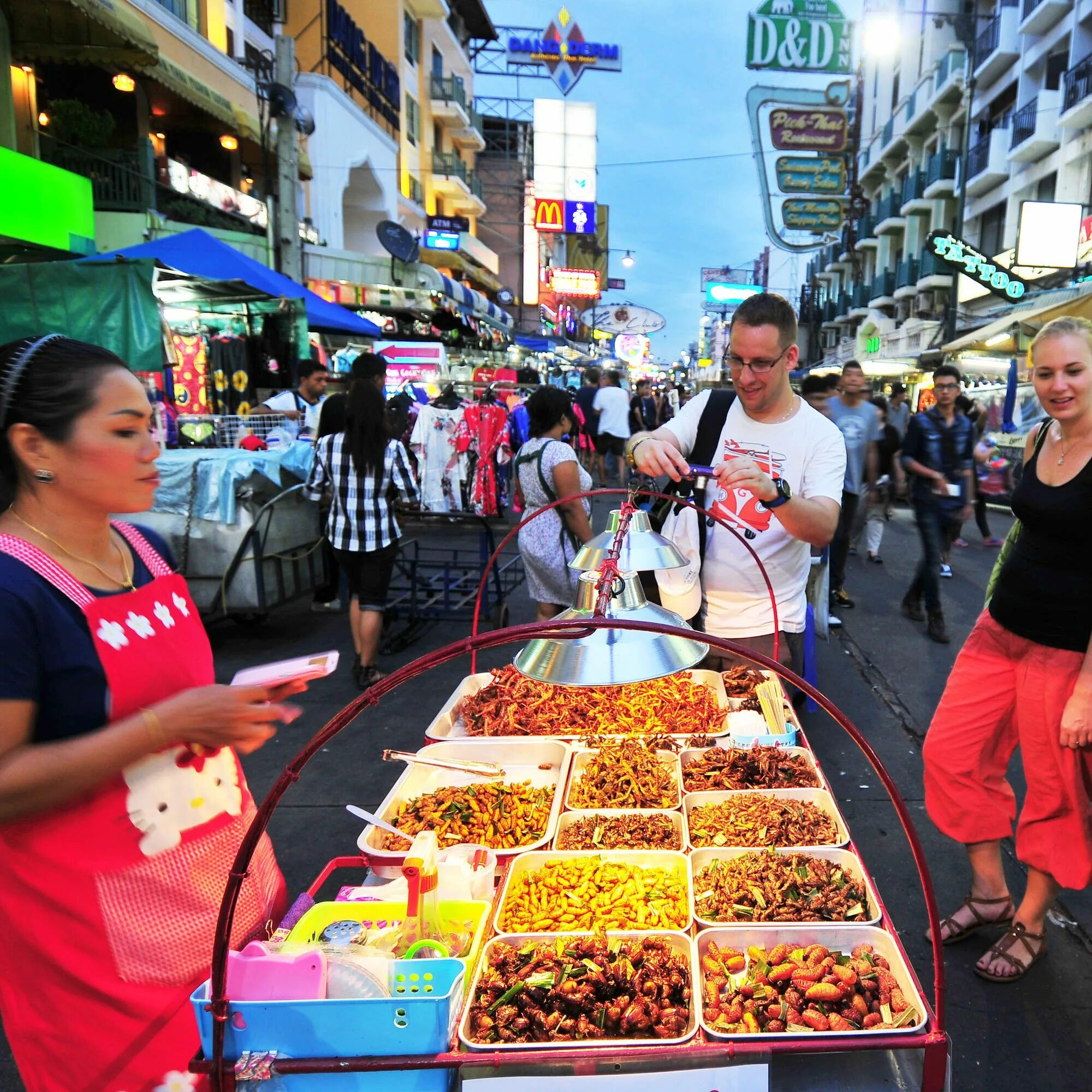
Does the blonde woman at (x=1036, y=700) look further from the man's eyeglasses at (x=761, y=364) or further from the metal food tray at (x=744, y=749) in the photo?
the man's eyeglasses at (x=761, y=364)

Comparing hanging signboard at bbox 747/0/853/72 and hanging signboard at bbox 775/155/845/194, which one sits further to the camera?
hanging signboard at bbox 775/155/845/194

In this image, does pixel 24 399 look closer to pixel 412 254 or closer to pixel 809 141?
pixel 809 141

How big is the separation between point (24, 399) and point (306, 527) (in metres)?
5.44

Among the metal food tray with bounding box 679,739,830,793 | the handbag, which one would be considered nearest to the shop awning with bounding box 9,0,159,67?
the metal food tray with bounding box 679,739,830,793

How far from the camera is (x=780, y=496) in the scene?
2436 millimetres

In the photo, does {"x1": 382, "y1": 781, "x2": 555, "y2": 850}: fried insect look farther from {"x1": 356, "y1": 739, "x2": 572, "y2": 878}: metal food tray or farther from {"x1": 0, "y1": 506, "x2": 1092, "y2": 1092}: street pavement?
{"x1": 0, "y1": 506, "x2": 1092, "y2": 1092}: street pavement

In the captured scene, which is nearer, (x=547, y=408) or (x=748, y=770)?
(x=748, y=770)

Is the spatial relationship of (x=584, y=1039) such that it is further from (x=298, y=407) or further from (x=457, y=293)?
(x=457, y=293)

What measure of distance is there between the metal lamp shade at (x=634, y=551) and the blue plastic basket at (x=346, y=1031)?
1003 millimetres

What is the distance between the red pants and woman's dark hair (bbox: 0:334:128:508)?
288cm

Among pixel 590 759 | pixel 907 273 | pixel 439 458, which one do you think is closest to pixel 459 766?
pixel 590 759

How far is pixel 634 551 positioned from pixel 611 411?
40.0ft

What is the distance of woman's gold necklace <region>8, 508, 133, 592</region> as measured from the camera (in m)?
1.47

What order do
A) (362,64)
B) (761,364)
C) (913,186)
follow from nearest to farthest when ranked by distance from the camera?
(761,364)
(362,64)
(913,186)
